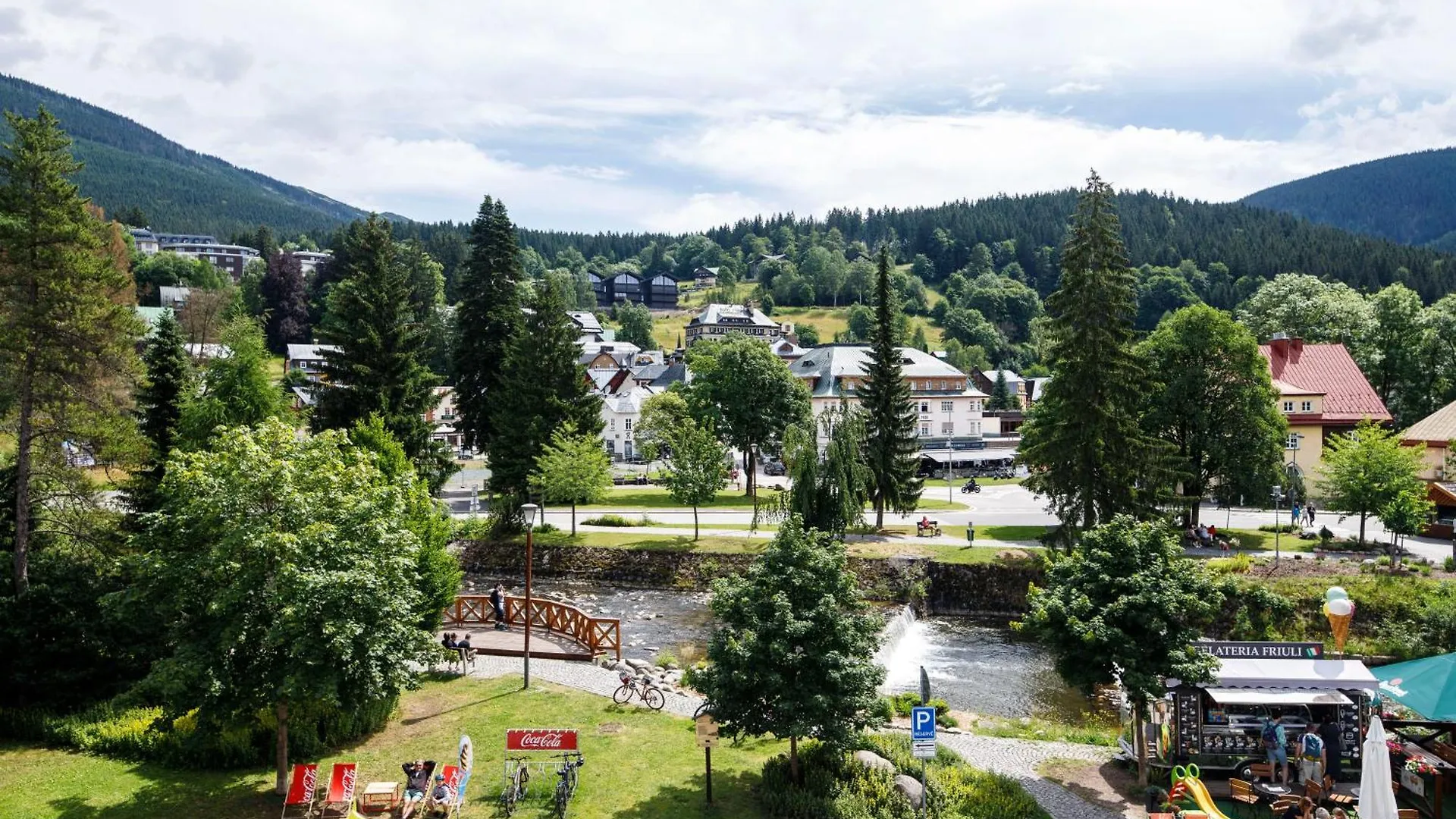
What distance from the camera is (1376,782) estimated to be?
42.2 ft

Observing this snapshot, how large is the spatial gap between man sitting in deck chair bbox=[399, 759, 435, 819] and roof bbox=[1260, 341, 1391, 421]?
2118 inches

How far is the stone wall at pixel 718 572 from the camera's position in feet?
124

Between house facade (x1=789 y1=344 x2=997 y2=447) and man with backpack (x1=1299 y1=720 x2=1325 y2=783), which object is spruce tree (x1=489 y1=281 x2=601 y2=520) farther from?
house facade (x1=789 y1=344 x2=997 y2=447)

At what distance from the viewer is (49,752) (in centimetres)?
1858

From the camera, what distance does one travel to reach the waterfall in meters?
28.3

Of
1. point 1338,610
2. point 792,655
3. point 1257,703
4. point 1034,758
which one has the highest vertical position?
point 1338,610

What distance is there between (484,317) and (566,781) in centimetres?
4201

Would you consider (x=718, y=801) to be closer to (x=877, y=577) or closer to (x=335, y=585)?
(x=335, y=585)

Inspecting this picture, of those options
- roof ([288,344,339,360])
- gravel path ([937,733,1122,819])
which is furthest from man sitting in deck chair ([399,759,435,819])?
roof ([288,344,339,360])

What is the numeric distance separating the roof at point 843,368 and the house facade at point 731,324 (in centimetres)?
6400

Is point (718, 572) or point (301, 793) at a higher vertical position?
point (718, 572)

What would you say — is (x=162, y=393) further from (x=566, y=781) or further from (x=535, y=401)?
(x=566, y=781)

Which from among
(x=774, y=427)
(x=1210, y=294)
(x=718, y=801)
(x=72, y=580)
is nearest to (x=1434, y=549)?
→ (x=774, y=427)

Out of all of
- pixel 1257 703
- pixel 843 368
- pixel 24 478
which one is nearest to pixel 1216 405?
pixel 1257 703
